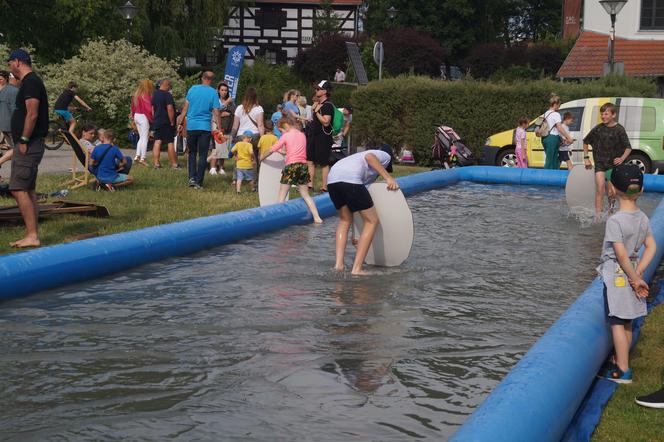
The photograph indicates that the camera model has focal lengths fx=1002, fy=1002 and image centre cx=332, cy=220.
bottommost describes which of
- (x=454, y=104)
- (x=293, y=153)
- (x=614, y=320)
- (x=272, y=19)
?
(x=614, y=320)

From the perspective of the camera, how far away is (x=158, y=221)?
12203mm

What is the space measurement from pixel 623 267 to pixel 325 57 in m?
50.6

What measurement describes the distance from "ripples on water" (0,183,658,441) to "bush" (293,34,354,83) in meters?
45.1

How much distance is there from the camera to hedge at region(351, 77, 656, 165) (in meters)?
24.6

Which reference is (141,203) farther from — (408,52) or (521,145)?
(408,52)

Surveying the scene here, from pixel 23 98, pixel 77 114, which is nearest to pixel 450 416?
pixel 23 98

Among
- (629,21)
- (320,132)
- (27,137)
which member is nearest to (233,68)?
(320,132)

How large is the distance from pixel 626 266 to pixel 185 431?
9.72 ft

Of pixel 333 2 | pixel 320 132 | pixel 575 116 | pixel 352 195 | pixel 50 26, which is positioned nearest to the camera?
pixel 352 195

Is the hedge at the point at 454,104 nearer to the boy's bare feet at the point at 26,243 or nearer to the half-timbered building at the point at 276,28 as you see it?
the boy's bare feet at the point at 26,243

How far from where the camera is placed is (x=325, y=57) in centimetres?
5600

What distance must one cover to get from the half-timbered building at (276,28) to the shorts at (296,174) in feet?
180

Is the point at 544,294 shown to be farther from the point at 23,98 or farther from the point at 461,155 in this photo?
the point at 461,155

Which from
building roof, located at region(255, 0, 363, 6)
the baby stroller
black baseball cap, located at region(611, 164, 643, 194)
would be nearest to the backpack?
the baby stroller
